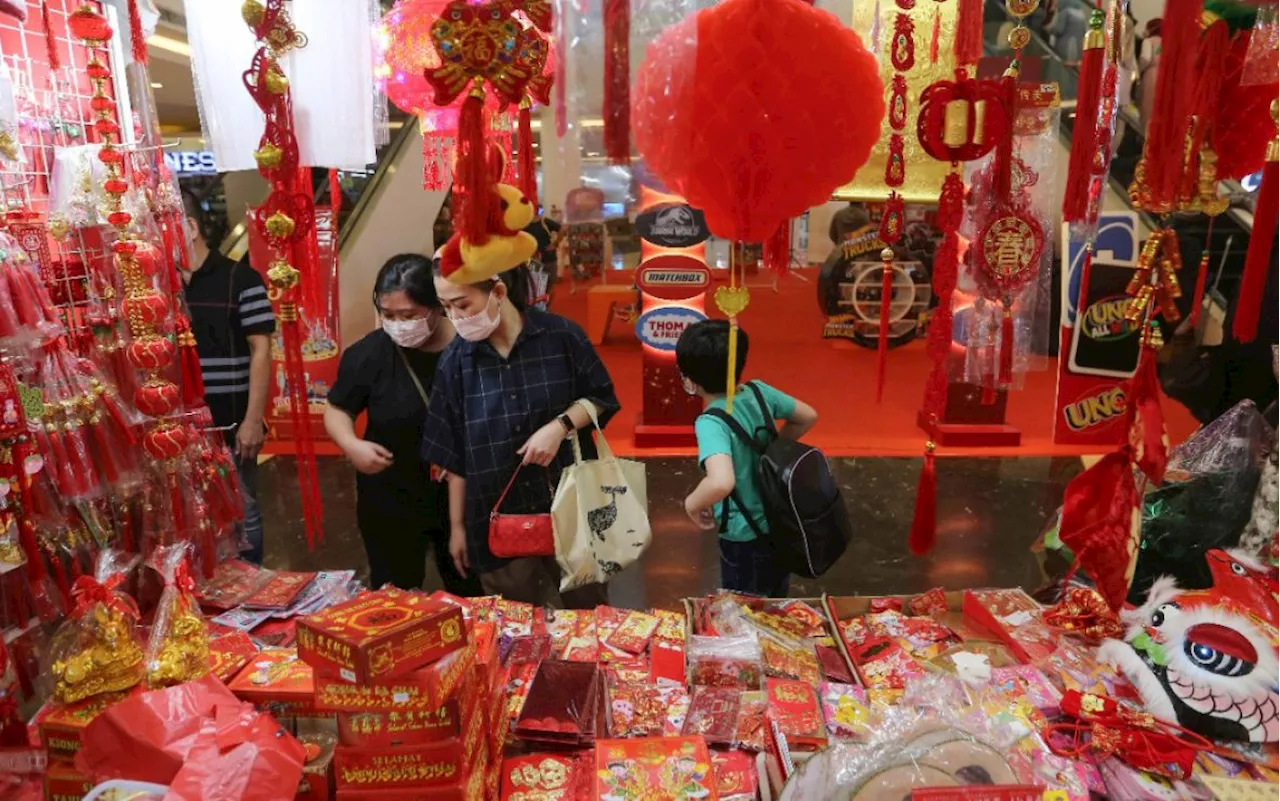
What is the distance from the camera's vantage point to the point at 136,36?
1.67 meters

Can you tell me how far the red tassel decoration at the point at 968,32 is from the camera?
5.15ft

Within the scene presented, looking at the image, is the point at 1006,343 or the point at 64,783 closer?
the point at 64,783

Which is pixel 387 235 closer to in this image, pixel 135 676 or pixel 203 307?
pixel 203 307

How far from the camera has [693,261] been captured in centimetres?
478

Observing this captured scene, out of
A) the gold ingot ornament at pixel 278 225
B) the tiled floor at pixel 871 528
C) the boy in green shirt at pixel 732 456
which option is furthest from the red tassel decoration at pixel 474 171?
the tiled floor at pixel 871 528

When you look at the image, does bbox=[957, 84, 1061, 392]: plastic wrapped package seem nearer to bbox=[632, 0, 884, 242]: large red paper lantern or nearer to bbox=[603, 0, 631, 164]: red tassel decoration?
bbox=[632, 0, 884, 242]: large red paper lantern

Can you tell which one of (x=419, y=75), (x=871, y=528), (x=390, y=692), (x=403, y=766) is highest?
(x=419, y=75)

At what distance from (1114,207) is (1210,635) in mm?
5066

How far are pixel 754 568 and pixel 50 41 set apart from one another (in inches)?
79.4

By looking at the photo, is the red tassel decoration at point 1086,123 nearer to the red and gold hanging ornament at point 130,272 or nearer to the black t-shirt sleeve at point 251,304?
the red and gold hanging ornament at point 130,272

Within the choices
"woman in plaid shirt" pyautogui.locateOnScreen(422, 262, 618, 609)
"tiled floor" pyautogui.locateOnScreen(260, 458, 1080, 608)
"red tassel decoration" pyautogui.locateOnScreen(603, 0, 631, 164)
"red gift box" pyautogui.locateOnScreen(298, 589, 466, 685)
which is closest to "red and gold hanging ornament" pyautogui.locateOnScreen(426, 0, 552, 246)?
"red tassel decoration" pyautogui.locateOnScreen(603, 0, 631, 164)

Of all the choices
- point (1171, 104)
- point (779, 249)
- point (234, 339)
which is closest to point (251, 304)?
point (234, 339)

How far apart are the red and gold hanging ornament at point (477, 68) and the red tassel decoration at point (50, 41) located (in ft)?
2.91

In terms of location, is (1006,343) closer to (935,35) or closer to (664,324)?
(935,35)
